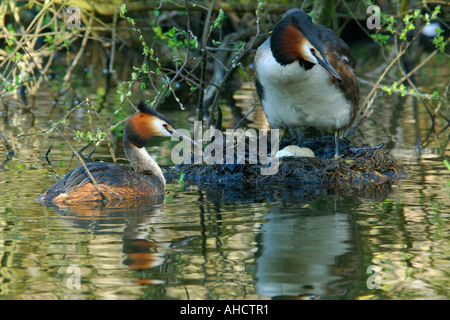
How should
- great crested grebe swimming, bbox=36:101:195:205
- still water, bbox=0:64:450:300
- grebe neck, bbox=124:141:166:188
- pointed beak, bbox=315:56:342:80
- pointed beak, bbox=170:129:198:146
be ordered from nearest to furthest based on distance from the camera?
still water, bbox=0:64:450:300
great crested grebe swimming, bbox=36:101:195:205
pointed beak, bbox=315:56:342:80
pointed beak, bbox=170:129:198:146
grebe neck, bbox=124:141:166:188

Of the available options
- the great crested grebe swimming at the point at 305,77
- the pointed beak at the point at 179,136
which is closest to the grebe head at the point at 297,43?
the great crested grebe swimming at the point at 305,77

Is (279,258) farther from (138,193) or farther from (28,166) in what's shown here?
(28,166)

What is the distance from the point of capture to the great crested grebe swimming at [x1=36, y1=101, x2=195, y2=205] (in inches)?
266

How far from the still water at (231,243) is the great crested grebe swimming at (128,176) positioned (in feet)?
0.59

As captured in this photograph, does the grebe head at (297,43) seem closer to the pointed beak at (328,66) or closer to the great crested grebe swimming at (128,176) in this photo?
the pointed beak at (328,66)

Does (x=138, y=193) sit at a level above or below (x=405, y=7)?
below

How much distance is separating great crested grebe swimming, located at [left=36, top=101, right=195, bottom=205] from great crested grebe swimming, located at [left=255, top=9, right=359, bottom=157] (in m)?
1.25

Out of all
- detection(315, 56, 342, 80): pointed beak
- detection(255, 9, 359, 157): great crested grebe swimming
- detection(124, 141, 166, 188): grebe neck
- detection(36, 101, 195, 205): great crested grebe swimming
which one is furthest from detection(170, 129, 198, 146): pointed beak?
detection(315, 56, 342, 80): pointed beak

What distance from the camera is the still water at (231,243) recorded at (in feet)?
14.9

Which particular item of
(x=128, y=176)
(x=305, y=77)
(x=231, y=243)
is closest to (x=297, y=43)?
(x=305, y=77)

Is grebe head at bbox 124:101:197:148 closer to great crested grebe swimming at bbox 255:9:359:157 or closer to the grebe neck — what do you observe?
the grebe neck
